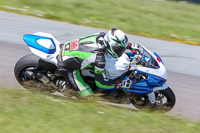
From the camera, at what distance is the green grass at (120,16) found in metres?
10.7

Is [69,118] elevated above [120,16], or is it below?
below

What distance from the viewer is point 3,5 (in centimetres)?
1093

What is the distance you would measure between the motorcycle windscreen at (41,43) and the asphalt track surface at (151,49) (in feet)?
3.38

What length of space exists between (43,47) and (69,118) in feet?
5.19

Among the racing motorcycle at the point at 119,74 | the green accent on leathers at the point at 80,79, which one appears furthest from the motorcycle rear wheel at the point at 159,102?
the green accent on leathers at the point at 80,79

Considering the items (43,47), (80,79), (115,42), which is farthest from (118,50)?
(43,47)

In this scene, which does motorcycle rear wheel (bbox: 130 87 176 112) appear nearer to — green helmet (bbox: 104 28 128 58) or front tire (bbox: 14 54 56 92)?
green helmet (bbox: 104 28 128 58)

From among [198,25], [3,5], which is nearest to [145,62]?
[3,5]

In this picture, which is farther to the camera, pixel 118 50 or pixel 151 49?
pixel 151 49

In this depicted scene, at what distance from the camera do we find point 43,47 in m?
5.52

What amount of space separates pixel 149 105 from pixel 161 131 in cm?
133

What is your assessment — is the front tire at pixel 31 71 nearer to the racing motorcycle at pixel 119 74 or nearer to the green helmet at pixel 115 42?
the racing motorcycle at pixel 119 74

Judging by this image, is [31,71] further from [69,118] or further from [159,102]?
[159,102]

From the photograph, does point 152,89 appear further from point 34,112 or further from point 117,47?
point 34,112
